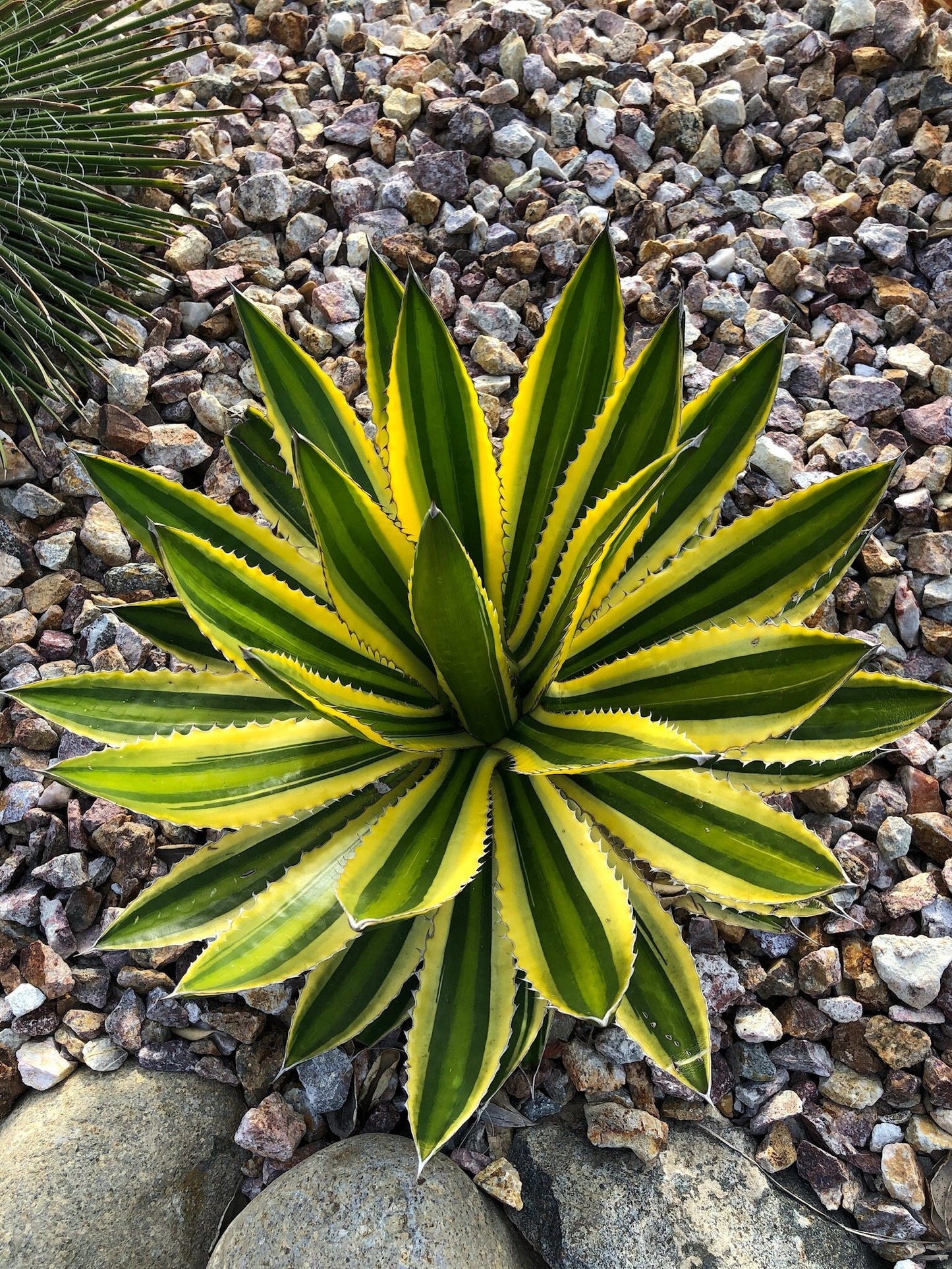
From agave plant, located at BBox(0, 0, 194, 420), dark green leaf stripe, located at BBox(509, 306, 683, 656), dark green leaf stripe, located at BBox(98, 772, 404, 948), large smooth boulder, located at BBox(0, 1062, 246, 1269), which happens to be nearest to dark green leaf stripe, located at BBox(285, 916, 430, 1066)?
dark green leaf stripe, located at BBox(98, 772, 404, 948)

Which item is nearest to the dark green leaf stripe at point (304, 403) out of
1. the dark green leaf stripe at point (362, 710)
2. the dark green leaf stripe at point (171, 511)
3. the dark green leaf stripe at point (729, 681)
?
the dark green leaf stripe at point (171, 511)

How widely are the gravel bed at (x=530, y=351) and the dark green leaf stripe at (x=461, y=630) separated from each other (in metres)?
0.48

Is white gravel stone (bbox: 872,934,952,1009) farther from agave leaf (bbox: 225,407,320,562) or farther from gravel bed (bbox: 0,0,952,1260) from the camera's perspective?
agave leaf (bbox: 225,407,320,562)

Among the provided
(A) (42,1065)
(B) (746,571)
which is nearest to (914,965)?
(B) (746,571)

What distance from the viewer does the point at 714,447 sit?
1294 millimetres

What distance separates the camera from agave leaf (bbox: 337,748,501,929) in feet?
3.19

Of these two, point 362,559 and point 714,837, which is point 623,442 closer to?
point 362,559

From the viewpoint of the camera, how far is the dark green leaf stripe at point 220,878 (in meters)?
1.15

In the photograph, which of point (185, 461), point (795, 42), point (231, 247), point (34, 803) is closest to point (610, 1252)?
point (34, 803)

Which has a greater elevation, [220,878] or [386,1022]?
[220,878]

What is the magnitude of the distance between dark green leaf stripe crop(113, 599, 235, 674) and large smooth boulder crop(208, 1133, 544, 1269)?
68cm

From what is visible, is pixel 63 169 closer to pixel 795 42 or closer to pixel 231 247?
pixel 231 247

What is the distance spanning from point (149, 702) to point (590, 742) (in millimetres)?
590

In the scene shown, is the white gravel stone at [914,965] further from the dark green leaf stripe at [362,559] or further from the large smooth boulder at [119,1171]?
the large smooth boulder at [119,1171]
